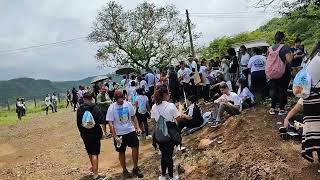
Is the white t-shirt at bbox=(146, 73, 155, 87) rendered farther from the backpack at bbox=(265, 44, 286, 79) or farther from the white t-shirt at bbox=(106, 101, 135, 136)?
the backpack at bbox=(265, 44, 286, 79)

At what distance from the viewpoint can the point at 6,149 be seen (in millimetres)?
19781

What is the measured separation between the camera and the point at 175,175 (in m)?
9.36

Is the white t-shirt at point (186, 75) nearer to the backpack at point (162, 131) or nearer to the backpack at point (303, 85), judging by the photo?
the backpack at point (162, 131)

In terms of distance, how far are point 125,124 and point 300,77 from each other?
469 centimetres

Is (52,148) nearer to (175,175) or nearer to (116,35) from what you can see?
(175,175)

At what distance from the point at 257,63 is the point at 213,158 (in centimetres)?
356

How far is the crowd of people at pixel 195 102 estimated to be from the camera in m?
8.52

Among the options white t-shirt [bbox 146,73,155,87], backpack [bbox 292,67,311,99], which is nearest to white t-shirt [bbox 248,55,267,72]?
backpack [bbox 292,67,311,99]

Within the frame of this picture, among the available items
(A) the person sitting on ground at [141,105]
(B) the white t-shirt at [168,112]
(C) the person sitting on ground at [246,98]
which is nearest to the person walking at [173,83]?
(A) the person sitting on ground at [141,105]

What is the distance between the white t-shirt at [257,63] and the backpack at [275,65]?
188 centimetres

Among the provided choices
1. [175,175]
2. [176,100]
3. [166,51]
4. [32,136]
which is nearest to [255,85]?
[175,175]

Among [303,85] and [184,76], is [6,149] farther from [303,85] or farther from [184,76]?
[303,85]

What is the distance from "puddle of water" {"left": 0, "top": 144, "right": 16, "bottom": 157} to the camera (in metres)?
18.5

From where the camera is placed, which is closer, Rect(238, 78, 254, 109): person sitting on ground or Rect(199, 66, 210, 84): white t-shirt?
Rect(238, 78, 254, 109): person sitting on ground
